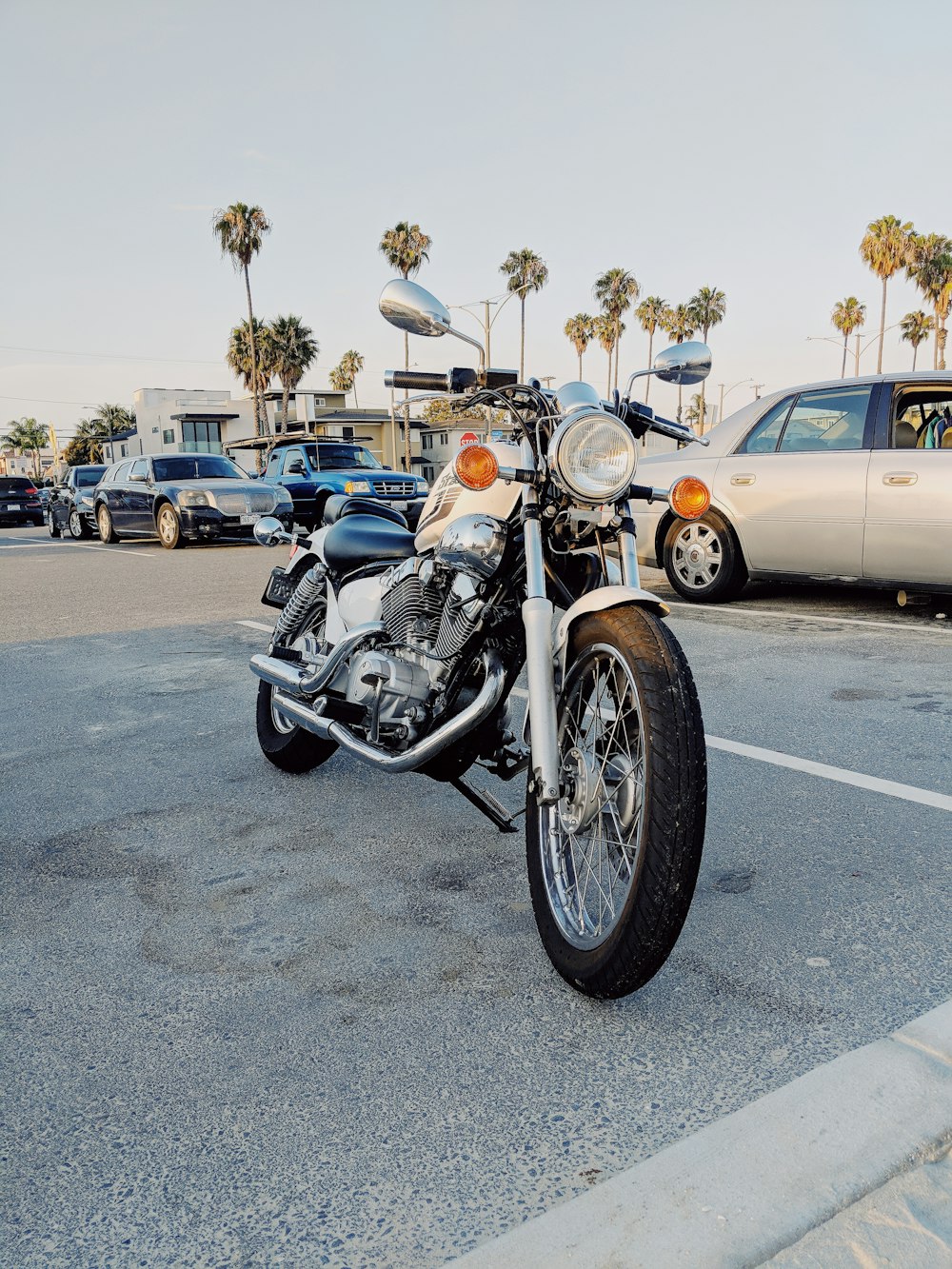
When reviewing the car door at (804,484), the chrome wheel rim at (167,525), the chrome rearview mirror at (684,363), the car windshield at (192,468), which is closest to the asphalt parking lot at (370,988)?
the chrome rearview mirror at (684,363)

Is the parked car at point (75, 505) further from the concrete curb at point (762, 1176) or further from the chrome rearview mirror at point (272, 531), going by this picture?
the concrete curb at point (762, 1176)

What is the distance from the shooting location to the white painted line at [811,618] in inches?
272

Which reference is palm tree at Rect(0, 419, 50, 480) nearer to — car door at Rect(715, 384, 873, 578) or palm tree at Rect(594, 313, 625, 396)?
palm tree at Rect(594, 313, 625, 396)

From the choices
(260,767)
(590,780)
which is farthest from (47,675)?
(590,780)

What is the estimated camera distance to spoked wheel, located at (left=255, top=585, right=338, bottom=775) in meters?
4.15

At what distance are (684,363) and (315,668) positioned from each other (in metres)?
1.61

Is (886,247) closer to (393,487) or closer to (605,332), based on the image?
(605,332)

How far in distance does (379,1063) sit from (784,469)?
6.19 m

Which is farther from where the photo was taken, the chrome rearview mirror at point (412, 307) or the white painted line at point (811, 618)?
the white painted line at point (811, 618)

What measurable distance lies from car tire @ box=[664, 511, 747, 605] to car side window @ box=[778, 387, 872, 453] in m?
0.77

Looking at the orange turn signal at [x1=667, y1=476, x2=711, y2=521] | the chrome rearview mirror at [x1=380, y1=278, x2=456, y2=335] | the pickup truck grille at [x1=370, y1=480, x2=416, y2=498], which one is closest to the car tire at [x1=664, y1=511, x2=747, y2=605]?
the orange turn signal at [x1=667, y1=476, x2=711, y2=521]

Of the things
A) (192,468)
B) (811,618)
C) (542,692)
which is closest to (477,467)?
(542,692)

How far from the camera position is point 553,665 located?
2.64m

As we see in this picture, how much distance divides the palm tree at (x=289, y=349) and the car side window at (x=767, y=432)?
54.1 metres
